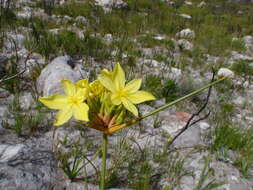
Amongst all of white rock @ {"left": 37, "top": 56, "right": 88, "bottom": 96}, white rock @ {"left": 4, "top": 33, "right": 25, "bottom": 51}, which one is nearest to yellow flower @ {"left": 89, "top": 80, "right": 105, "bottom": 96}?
white rock @ {"left": 37, "top": 56, "right": 88, "bottom": 96}

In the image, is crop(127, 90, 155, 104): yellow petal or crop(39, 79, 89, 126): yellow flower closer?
crop(39, 79, 89, 126): yellow flower

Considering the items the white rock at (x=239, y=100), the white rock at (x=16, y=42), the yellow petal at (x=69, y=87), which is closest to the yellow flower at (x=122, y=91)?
the yellow petal at (x=69, y=87)

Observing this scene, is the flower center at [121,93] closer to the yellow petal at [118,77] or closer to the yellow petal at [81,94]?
the yellow petal at [118,77]

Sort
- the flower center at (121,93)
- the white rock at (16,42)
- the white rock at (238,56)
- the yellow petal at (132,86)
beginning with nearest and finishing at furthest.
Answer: the flower center at (121,93)
the yellow petal at (132,86)
the white rock at (16,42)
the white rock at (238,56)

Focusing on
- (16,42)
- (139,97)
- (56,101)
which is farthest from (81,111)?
(16,42)

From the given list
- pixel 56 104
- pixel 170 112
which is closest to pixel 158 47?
pixel 170 112

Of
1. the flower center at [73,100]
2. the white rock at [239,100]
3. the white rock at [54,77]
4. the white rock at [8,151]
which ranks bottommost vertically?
the white rock at [239,100]

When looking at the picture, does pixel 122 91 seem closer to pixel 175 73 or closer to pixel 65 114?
pixel 65 114

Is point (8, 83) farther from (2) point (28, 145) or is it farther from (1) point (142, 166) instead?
(1) point (142, 166)

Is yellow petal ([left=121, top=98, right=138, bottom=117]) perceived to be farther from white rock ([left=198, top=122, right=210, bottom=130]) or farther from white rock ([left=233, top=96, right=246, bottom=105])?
white rock ([left=233, top=96, right=246, bottom=105])
